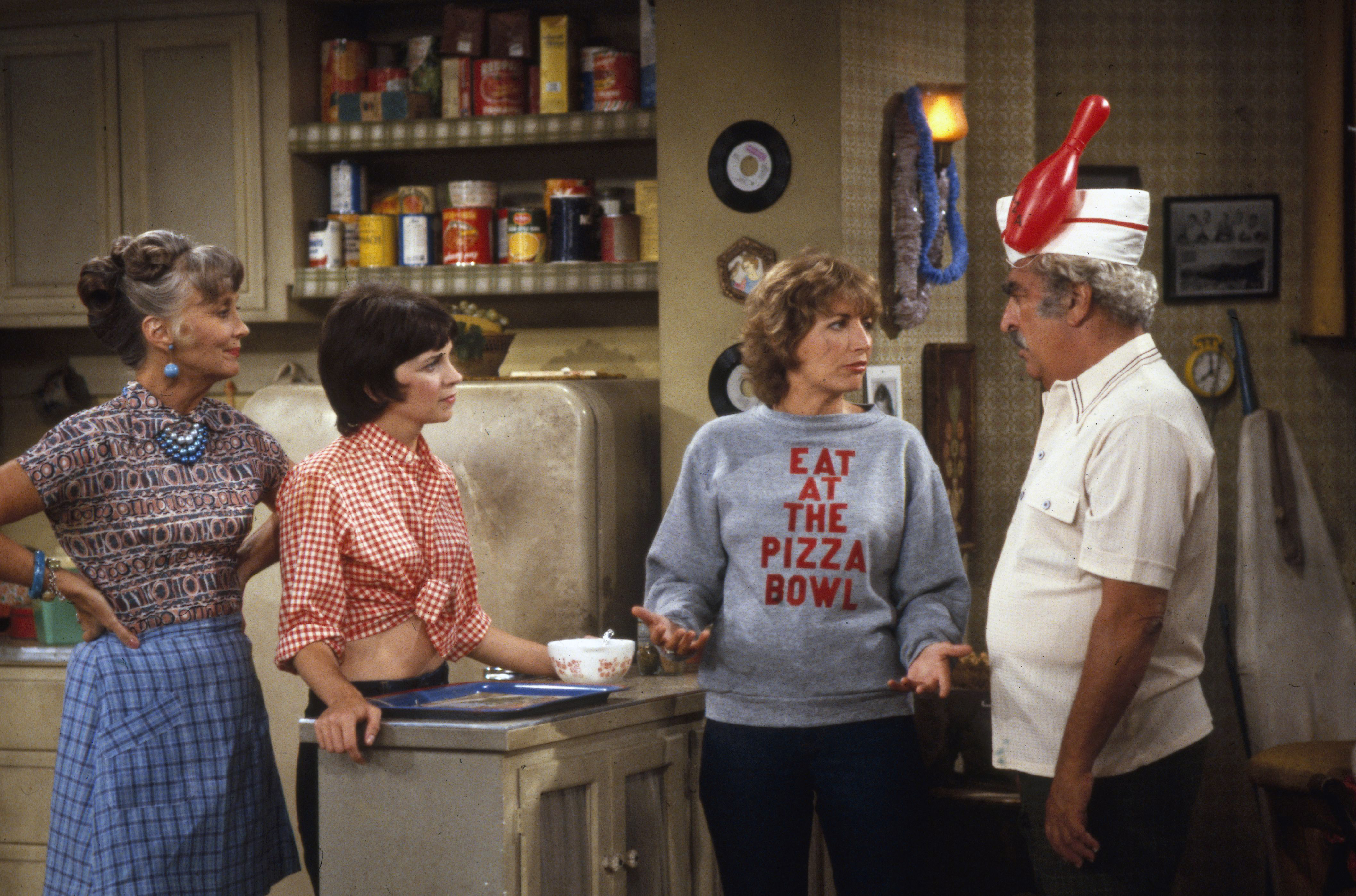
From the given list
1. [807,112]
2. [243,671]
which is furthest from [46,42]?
[243,671]

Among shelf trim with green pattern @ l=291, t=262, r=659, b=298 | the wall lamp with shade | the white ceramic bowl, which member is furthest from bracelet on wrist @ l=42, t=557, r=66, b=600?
the wall lamp with shade

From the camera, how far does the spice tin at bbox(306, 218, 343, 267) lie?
3.94 meters

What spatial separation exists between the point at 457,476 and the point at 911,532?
1.34 metres

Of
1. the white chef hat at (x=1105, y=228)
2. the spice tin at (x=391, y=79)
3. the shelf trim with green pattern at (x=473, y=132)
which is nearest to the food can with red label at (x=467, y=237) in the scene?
the shelf trim with green pattern at (x=473, y=132)

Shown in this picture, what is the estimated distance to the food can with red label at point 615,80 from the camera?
3.69m

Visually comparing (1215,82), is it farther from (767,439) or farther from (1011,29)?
(767,439)

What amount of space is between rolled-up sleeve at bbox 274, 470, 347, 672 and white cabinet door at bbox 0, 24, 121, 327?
2.24 meters

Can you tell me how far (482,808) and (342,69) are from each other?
2600 millimetres

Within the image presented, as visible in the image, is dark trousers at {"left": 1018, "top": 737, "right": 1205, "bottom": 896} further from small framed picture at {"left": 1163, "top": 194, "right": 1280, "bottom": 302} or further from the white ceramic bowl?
small framed picture at {"left": 1163, "top": 194, "right": 1280, "bottom": 302}

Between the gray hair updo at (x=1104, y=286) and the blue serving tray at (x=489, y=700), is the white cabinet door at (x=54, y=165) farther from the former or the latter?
the gray hair updo at (x=1104, y=286)

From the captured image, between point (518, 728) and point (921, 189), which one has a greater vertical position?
point (921, 189)

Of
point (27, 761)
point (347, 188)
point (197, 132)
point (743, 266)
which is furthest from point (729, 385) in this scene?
point (27, 761)

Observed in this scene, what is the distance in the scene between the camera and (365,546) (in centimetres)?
214

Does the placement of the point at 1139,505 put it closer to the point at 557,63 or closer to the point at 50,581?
the point at 50,581
